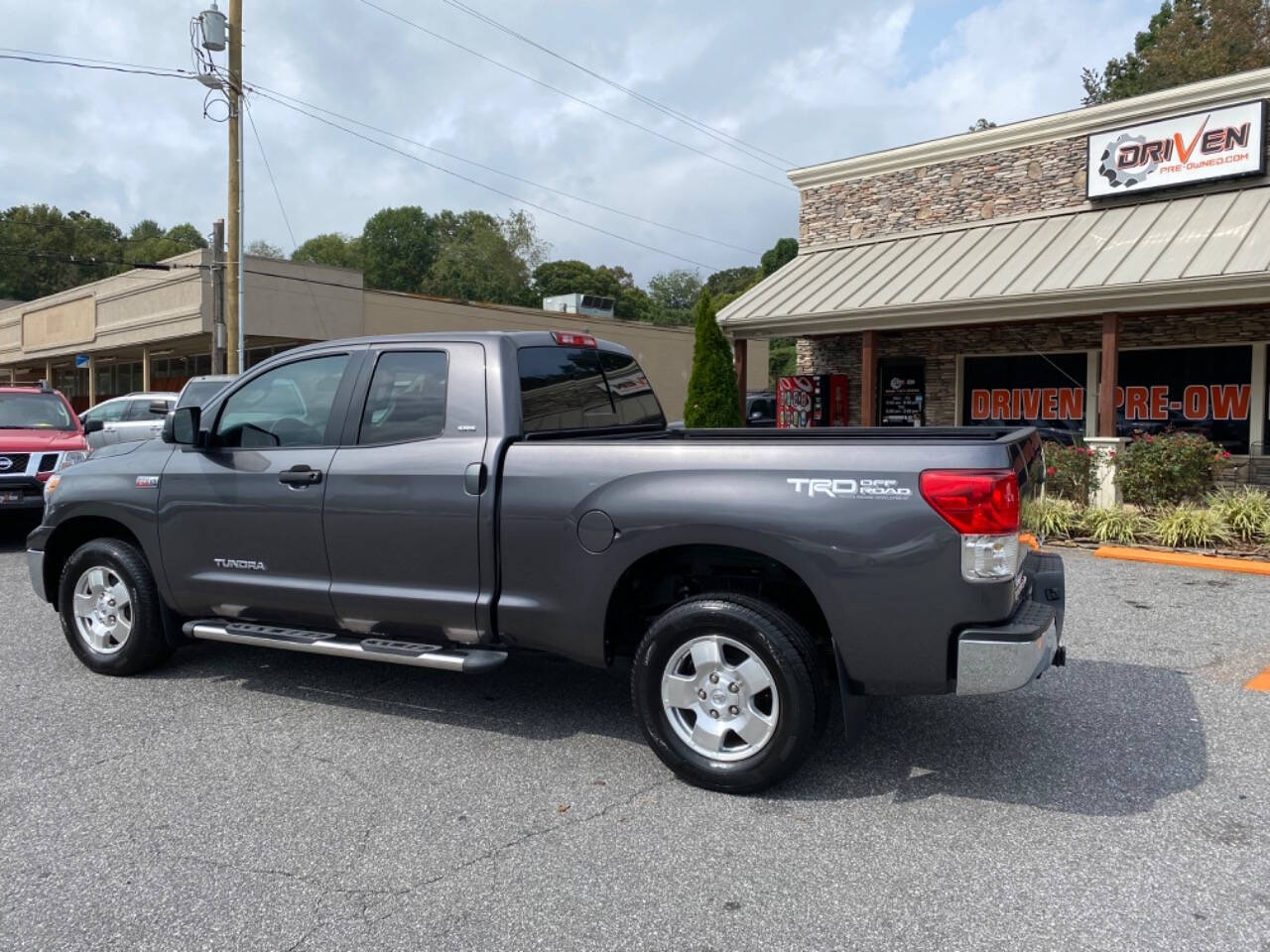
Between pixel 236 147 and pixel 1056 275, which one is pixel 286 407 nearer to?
pixel 1056 275

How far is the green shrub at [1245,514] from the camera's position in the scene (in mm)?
9766

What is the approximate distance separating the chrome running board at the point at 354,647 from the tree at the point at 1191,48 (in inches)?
1493

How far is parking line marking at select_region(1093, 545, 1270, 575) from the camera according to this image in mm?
8875

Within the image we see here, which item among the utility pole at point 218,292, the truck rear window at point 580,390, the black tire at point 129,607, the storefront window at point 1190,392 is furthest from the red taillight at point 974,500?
the utility pole at point 218,292

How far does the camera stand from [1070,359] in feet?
53.3

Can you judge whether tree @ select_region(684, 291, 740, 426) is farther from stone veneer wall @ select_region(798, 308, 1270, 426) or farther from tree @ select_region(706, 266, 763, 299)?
tree @ select_region(706, 266, 763, 299)

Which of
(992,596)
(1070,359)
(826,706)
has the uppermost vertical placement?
(1070,359)

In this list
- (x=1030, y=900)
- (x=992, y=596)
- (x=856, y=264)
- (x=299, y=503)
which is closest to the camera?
(x=1030, y=900)

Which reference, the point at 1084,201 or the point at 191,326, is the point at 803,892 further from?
the point at 191,326

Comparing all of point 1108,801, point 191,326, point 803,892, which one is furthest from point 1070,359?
point 191,326

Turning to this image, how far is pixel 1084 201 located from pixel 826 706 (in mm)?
14337

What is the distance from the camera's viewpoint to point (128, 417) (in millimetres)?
18594

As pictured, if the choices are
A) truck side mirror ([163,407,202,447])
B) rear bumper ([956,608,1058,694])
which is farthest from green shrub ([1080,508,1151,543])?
truck side mirror ([163,407,202,447])

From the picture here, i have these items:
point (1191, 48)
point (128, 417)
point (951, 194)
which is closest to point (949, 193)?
point (951, 194)
